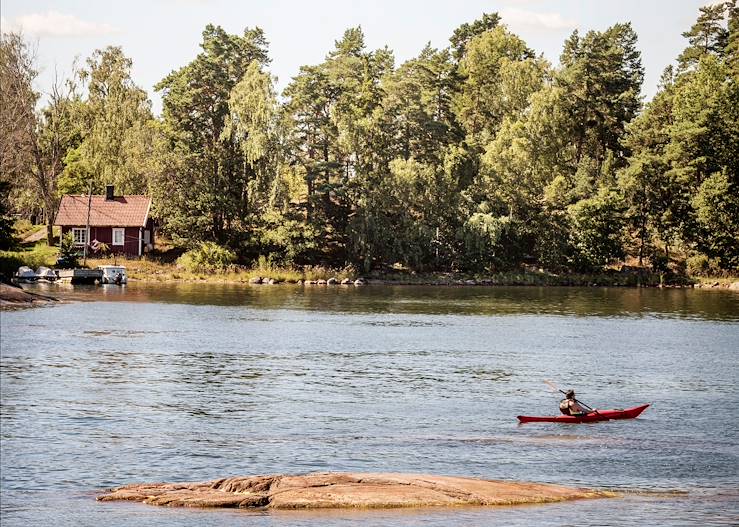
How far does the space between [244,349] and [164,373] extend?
1059cm

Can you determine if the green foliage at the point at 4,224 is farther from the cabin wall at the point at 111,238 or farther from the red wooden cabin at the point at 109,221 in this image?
the cabin wall at the point at 111,238

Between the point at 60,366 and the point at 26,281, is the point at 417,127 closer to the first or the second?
the point at 26,281

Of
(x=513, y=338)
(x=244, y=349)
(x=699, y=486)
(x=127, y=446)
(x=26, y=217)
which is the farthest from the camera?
(x=26, y=217)

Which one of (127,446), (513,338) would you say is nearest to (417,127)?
(513,338)

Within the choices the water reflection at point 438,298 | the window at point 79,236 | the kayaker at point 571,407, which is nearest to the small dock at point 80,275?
the water reflection at point 438,298

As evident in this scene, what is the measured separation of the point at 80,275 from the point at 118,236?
13.2 metres

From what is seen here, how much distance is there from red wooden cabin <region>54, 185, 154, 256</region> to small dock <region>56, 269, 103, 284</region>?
34.1 feet

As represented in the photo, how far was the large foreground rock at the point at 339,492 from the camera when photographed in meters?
25.8

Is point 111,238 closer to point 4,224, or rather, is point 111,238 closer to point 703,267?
point 4,224

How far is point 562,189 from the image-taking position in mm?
121250

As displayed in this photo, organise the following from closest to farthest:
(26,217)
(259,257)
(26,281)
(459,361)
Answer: (459,361)
(26,281)
(259,257)
(26,217)

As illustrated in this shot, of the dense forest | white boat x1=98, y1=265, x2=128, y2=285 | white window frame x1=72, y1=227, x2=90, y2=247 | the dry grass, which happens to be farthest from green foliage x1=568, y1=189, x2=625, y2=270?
white window frame x1=72, y1=227, x2=90, y2=247

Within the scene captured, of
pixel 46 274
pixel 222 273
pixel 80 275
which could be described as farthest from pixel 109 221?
pixel 222 273

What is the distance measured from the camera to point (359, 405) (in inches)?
1694
